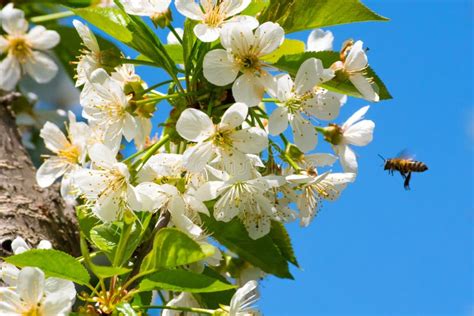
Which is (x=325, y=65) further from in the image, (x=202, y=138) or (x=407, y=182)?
(x=407, y=182)

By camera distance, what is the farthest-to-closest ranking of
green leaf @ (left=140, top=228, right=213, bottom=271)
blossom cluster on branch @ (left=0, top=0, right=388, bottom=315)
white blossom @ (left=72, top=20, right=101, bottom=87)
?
white blossom @ (left=72, top=20, right=101, bottom=87) → blossom cluster on branch @ (left=0, top=0, right=388, bottom=315) → green leaf @ (left=140, top=228, right=213, bottom=271)

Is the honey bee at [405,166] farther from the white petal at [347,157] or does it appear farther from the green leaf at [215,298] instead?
the green leaf at [215,298]

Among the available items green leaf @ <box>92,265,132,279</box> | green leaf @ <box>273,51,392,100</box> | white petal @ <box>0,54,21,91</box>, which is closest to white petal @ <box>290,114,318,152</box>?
green leaf @ <box>273,51,392,100</box>

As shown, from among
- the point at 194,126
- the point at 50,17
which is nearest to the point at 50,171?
the point at 194,126

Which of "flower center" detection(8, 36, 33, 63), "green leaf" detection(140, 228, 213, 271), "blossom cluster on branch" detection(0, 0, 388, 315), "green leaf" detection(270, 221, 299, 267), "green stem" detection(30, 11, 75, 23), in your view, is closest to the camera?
"green leaf" detection(140, 228, 213, 271)

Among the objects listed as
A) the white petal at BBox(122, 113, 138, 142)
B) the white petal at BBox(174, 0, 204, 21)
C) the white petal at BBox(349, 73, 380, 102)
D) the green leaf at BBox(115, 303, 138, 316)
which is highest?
the white petal at BBox(349, 73, 380, 102)

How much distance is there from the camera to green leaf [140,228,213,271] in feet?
4.71

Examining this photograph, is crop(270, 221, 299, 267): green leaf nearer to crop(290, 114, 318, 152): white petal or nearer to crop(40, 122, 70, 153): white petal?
crop(290, 114, 318, 152): white petal

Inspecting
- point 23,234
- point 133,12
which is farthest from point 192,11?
point 23,234

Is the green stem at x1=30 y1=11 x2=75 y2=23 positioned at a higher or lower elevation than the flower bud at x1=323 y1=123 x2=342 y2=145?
lower

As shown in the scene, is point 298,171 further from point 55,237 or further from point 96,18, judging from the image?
point 55,237

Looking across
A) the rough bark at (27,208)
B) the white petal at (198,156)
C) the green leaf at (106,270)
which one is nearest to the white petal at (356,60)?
the white petal at (198,156)

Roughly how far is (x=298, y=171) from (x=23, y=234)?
0.80 m

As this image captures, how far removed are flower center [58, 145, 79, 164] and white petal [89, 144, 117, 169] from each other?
0.45 m
